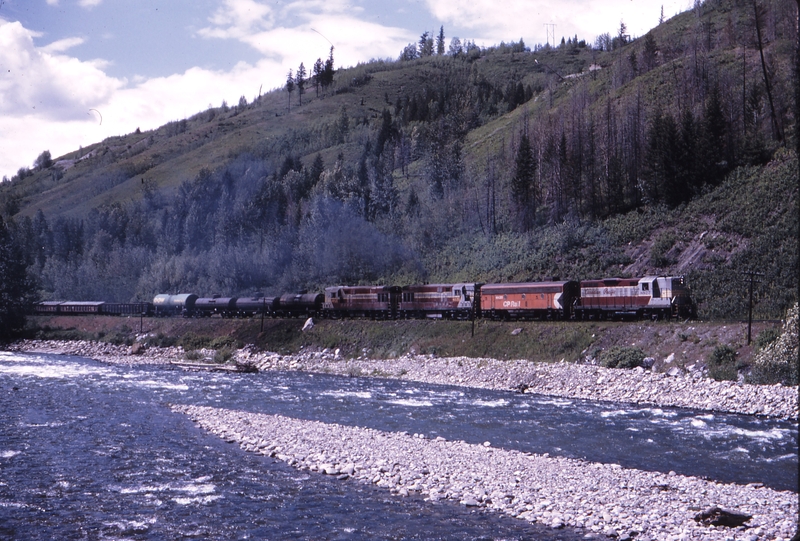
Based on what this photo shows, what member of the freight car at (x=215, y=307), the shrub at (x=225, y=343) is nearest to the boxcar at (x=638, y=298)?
the shrub at (x=225, y=343)

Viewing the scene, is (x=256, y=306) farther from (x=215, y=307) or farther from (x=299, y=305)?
(x=215, y=307)

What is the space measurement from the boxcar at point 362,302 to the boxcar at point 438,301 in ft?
→ 3.31

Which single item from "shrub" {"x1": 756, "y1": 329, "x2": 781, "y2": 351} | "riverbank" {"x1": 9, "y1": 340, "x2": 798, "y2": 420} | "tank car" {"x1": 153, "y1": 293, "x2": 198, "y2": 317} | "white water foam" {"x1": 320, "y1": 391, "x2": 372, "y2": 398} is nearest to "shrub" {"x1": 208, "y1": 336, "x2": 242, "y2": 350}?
"riverbank" {"x1": 9, "y1": 340, "x2": 798, "y2": 420}

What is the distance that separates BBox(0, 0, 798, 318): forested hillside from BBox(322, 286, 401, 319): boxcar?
1414 centimetres

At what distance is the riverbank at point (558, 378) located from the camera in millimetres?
30094

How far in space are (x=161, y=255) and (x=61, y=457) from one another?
Answer: 9159 cm

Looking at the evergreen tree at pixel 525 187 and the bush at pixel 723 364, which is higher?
the evergreen tree at pixel 525 187

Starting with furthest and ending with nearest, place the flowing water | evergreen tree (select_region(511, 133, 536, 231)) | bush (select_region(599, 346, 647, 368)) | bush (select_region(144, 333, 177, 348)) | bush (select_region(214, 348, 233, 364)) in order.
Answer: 1. evergreen tree (select_region(511, 133, 536, 231))
2. bush (select_region(144, 333, 177, 348))
3. bush (select_region(214, 348, 233, 364))
4. bush (select_region(599, 346, 647, 368))
5. the flowing water

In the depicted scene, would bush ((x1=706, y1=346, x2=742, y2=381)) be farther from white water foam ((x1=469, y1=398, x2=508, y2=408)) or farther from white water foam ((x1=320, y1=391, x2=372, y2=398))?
white water foam ((x1=320, y1=391, x2=372, y2=398))

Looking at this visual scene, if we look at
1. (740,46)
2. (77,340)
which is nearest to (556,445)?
(77,340)

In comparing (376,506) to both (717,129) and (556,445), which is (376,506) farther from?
(717,129)

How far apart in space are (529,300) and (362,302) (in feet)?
57.8

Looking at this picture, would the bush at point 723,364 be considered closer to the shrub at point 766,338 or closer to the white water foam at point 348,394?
the shrub at point 766,338

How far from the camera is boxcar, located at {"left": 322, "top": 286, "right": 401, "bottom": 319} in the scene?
59.9m
